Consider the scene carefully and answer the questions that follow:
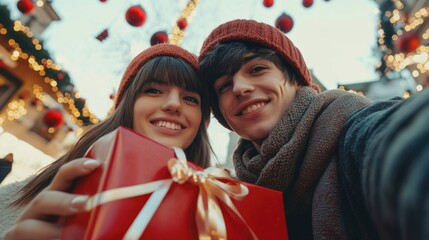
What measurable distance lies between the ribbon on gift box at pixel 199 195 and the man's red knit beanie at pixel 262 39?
0.94 meters

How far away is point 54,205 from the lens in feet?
2.03

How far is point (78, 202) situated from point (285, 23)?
3324 mm

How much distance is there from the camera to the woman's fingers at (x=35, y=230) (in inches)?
24.2

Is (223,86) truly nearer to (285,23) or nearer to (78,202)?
(78,202)

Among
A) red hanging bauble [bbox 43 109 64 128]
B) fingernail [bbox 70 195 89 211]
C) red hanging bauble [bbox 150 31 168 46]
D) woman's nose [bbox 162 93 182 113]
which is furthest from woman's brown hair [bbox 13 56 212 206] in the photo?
red hanging bauble [bbox 43 109 64 128]

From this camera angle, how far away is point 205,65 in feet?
5.08

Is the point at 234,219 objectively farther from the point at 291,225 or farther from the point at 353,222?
the point at 291,225

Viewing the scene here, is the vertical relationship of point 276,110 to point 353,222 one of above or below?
above

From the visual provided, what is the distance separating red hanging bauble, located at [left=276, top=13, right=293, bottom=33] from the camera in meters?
3.34

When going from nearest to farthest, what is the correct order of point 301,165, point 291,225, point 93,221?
point 93,221
point 301,165
point 291,225

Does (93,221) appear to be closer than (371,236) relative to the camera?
Answer: Yes

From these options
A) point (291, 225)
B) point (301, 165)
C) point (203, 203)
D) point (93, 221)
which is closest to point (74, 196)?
point (93, 221)

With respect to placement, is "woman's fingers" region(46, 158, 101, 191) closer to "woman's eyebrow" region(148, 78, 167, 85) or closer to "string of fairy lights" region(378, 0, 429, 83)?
"woman's eyebrow" region(148, 78, 167, 85)

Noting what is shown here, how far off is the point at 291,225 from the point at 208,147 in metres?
0.83
